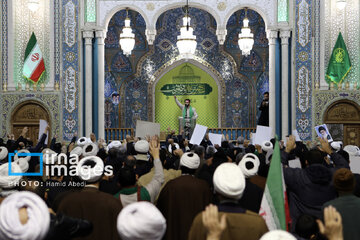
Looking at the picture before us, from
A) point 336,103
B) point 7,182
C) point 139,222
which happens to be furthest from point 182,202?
point 336,103

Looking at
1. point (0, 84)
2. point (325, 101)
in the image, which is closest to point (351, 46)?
point (325, 101)

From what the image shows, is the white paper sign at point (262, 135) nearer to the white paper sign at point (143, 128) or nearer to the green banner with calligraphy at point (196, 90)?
the white paper sign at point (143, 128)

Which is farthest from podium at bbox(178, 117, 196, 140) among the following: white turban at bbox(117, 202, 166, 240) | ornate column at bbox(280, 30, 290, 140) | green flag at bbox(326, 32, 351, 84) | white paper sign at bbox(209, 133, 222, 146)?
white turban at bbox(117, 202, 166, 240)

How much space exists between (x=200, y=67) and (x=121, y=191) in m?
13.7

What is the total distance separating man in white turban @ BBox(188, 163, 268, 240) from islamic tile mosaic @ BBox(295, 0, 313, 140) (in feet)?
35.4

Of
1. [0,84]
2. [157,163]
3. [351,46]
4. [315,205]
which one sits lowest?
[315,205]

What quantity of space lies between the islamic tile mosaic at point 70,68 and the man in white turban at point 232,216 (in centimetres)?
1090

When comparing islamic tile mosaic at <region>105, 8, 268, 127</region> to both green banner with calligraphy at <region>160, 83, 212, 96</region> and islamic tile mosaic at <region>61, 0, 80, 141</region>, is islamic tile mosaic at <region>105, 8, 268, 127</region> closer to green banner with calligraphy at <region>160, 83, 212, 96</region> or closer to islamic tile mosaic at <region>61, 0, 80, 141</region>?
green banner with calligraphy at <region>160, 83, 212, 96</region>

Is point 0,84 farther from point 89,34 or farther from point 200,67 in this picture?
point 200,67

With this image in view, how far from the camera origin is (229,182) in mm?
2926

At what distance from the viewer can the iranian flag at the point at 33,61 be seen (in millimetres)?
13375

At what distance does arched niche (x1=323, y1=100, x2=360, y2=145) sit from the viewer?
527 inches

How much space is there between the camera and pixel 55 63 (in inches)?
531

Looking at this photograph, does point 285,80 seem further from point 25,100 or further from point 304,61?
point 25,100
